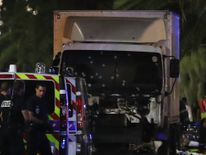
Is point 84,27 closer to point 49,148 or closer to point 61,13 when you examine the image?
point 61,13

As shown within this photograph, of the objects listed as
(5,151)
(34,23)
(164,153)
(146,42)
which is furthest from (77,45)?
(34,23)

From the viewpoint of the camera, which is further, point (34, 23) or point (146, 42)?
point (34, 23)

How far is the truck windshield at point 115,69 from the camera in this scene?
13242mm

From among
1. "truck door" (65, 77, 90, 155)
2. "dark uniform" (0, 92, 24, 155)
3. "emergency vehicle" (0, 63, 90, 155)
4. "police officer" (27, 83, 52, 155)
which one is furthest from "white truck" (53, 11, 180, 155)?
"dark uniform" (0, 92, 24, 155)

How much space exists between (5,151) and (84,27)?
549 cm

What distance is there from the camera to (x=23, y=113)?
30.9ft

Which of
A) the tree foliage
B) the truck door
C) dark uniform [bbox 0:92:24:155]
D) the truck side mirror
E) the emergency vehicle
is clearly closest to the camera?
dark uniform [bbox 0:92:24:155]

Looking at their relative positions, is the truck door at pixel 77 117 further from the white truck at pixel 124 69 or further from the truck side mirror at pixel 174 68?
the truck side mirror at pixel 174 68

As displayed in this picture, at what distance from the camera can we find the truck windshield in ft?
43.4

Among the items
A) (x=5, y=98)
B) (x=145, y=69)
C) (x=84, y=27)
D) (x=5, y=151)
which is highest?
(x=84, y=27)

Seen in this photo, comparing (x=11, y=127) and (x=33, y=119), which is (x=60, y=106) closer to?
(x=33, y=119)

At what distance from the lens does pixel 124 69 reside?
13.5m

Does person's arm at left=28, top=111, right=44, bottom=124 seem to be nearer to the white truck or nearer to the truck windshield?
the white truck

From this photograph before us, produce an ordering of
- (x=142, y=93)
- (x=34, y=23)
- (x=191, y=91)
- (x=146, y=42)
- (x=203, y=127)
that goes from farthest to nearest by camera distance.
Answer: (x=191, y=91) → (x=34, y=23) → (x=203, y=127) → (x=146, y=42) → (x=142, y=93)
